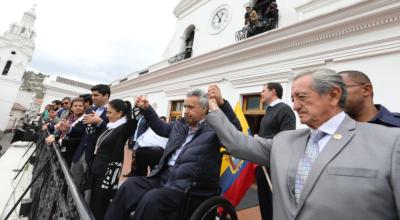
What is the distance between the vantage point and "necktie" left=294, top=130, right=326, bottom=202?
1.13 m

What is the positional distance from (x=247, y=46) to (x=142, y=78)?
7.86 m

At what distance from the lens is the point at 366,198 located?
35.0 inches

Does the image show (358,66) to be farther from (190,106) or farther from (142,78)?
(142,78)

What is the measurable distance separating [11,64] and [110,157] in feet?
151

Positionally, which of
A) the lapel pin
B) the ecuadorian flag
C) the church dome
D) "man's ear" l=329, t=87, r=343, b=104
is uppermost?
the church dome

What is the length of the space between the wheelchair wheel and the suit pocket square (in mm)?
1110

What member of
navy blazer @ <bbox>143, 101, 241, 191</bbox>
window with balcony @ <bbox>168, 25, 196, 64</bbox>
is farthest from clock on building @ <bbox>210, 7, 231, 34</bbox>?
navy blazer @ <bbox>143, 101, 241, 191</bbox>

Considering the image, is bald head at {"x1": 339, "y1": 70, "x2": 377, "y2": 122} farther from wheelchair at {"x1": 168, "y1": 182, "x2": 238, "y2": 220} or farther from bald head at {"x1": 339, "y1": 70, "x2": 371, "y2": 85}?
wheelchair at {"x1": 168, "y1": 182, "x2": 238, "y2": 220}

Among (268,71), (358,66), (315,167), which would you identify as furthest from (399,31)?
(315,167)

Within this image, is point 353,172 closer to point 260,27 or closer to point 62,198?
point 62,198

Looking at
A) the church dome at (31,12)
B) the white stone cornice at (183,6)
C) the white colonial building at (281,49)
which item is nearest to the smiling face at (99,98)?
the white colonial building at (281,49)

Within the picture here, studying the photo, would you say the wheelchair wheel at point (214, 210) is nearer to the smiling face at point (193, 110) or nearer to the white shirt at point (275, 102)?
the smiling face at point (193, 110)

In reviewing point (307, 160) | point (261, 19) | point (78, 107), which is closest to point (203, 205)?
point (307, 160)

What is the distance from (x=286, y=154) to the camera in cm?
128
